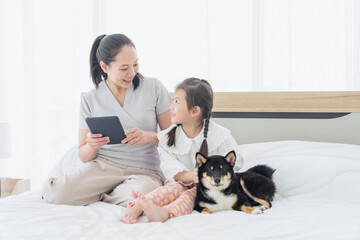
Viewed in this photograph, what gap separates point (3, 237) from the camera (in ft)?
3.02

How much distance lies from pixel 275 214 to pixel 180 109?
1.98 ft

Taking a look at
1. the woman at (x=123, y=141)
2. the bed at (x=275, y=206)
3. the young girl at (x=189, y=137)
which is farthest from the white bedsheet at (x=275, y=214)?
the young girl at (x=189, y=137)

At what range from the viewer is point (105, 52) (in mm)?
1574

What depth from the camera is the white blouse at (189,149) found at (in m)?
1.48

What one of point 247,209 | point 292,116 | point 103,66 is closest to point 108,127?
point 103,66

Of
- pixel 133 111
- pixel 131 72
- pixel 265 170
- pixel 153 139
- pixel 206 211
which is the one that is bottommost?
pixel 206 211

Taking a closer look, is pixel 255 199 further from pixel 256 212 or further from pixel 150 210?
pixel 150 210

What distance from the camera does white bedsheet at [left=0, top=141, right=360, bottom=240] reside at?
95cm

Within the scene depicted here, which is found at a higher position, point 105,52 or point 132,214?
point 105,52

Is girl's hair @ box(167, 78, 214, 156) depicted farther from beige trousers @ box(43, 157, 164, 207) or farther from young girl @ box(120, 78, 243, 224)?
beige trousers @ box(43, 157, 164, 207)

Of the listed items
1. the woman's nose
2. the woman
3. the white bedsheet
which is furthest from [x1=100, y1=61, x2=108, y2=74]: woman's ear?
the white bedsheet

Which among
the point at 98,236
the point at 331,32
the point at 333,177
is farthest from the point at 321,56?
the point at 98,236

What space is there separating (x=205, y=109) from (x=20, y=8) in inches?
83.8

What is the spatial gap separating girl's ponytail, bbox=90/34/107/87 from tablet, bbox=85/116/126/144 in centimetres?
35
